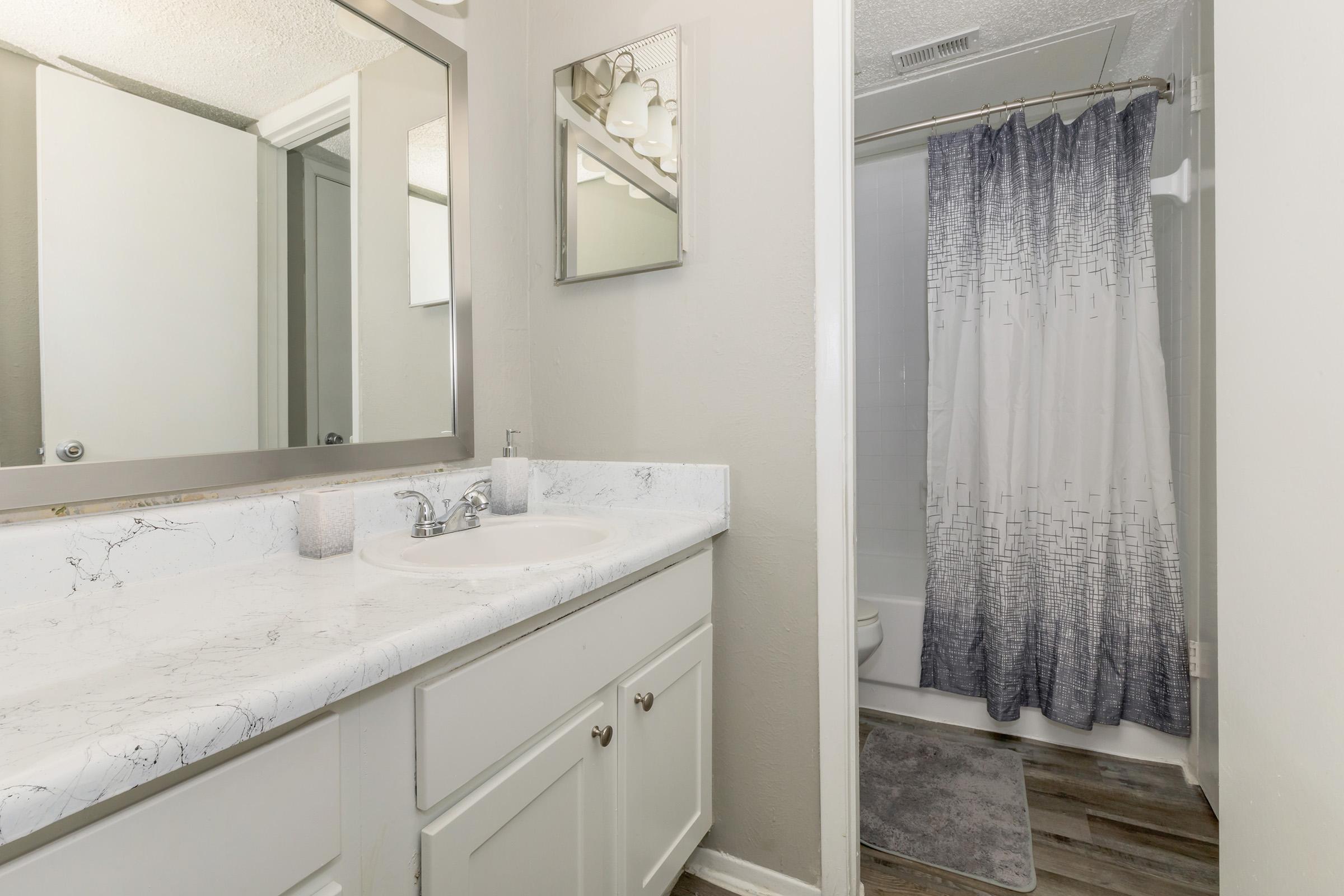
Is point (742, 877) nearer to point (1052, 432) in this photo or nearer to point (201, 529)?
point (201, 529)

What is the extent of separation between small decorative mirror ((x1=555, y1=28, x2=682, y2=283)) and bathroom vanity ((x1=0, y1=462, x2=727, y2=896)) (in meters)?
0.62

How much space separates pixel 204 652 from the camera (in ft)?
1.89

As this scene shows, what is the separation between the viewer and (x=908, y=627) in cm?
214

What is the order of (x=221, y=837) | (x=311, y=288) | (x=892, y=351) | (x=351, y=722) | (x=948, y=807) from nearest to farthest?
(x=221, y=837), (x=351, y=722), (x=311, y=288), (x=948, y=807), (x=892, y=351)

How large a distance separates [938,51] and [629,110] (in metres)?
1.16

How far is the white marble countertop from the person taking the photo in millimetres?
408

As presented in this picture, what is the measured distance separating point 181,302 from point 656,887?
1.21 m

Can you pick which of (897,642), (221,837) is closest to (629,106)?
(221,837)

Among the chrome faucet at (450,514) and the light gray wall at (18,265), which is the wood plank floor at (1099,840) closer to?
the chrome faucet at (450,514)

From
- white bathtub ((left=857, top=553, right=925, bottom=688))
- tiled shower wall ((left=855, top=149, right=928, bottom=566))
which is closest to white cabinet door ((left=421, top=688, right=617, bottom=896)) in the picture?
white bathtub ((left=857, top=553, right=925, bottom=688))

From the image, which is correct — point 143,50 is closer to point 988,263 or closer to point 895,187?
point 988,263

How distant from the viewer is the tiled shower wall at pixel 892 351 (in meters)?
2.60

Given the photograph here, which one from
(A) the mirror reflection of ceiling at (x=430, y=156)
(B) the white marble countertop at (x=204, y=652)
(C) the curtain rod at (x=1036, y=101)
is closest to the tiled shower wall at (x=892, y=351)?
(C) the curtain rod at (x=1036, y=101)

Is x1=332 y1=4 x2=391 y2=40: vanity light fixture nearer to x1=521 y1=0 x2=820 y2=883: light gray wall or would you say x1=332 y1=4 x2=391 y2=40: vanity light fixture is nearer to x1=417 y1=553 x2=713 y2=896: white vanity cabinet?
x1=521 y1=0 x2=820 y2=883: light gray wall
